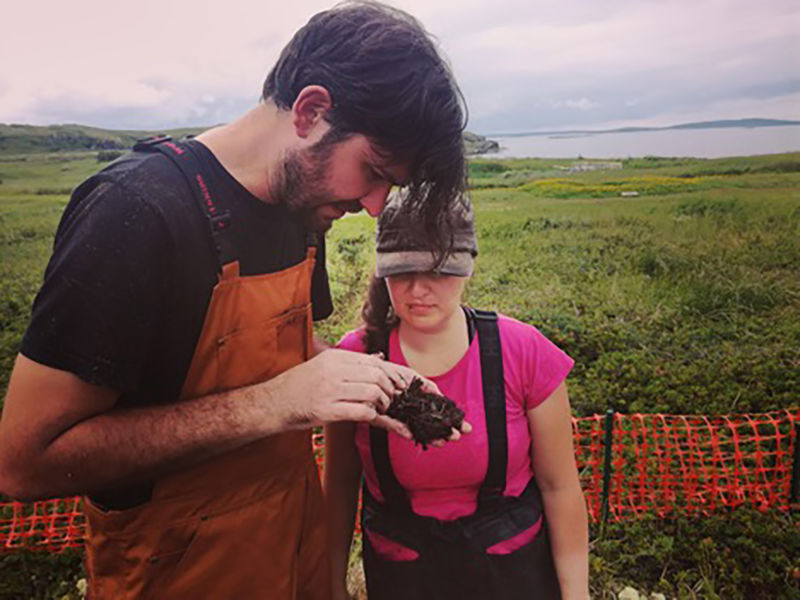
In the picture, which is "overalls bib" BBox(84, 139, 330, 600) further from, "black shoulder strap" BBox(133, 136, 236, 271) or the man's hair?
the man's hair

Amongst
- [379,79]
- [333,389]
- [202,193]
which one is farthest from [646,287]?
[202,193]

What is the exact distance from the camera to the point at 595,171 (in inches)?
239

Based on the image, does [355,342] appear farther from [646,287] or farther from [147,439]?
[646,287]

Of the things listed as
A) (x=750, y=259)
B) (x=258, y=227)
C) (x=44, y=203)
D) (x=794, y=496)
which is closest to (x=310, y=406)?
(x=258, y=227)

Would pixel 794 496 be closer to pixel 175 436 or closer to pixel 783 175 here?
pixel 783 175

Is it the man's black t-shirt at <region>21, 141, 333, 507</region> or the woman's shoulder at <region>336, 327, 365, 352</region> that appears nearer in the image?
the man's black t-shirt at <region>21, 141, 333, 507</region>

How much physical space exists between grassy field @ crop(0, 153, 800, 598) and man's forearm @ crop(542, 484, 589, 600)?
1.89 m

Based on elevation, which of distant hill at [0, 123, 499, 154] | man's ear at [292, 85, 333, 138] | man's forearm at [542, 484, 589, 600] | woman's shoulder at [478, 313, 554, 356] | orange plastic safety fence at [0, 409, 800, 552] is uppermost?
distant hill at [0, 123, 499, 154]

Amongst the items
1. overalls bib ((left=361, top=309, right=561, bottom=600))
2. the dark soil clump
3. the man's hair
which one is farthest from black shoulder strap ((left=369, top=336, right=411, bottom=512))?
the man's hair

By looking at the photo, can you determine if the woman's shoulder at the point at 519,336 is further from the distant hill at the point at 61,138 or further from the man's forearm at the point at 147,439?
the distant hill at the point at 61,138

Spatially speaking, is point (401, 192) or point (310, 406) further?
point (401, 192)

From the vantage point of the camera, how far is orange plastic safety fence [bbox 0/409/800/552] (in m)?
3.63

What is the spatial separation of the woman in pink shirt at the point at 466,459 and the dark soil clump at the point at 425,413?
0.14 m

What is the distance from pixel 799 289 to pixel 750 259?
446 millimetres
